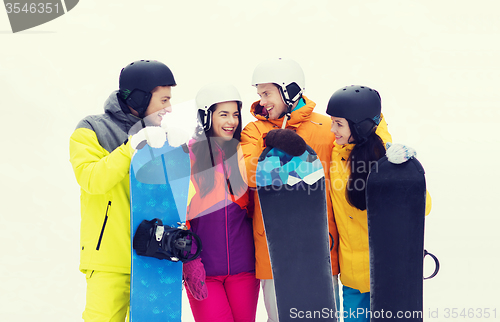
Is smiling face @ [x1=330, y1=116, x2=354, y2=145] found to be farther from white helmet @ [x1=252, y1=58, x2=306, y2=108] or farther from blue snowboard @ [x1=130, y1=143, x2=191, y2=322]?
blue snowboard @ [x1=130, y1=143, x2=191, y2=322]

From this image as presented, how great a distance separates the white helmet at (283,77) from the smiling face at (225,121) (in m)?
0.30

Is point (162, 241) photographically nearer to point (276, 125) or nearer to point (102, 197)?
point (102, 197)

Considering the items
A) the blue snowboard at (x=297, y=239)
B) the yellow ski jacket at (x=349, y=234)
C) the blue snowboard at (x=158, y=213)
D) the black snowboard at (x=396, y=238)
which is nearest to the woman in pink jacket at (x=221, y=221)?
the blue snowboard at (x=158, y=213)

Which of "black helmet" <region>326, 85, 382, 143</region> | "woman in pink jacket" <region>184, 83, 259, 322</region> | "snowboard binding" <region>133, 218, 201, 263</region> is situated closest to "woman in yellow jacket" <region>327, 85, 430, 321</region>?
"black helmet" <region>326, 85, 382, 143</region>

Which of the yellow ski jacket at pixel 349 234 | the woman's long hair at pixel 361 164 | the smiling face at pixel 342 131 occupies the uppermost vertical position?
the smiling face at pixel 342 131

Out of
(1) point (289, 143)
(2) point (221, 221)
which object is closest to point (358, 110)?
(1) point (289, 143)

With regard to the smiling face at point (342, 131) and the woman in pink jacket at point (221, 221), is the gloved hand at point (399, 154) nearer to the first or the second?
the smiling face at point (342, 131)

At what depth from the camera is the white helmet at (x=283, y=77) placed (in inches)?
101

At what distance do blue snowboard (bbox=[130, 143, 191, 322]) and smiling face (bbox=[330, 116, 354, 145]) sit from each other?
774 millimetres

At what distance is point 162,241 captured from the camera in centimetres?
205

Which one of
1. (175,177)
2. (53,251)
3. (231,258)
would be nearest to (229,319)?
(231,258)

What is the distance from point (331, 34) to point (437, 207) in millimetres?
3076

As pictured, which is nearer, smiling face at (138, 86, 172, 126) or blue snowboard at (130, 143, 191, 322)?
blue snowboard at (130, 143, 191, 322)

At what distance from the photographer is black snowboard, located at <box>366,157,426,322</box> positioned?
208cm
